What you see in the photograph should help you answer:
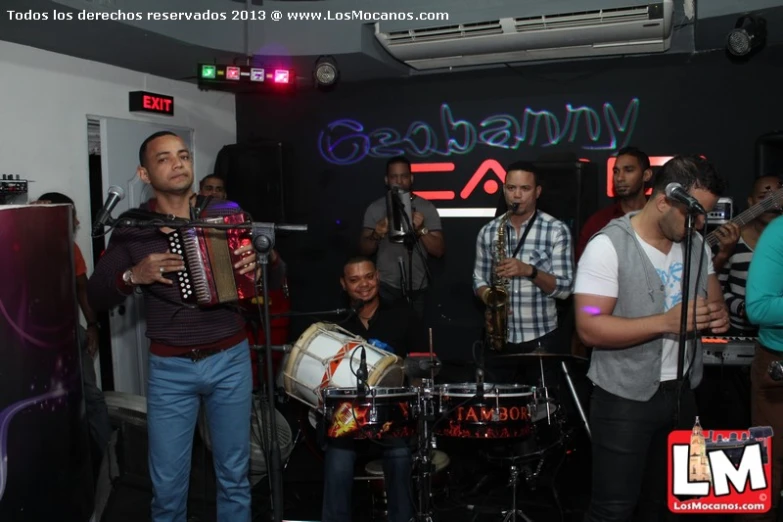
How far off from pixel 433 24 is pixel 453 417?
3258mm

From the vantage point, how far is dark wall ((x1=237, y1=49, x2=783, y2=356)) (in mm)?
5988

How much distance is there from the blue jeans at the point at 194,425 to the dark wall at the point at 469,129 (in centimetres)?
377

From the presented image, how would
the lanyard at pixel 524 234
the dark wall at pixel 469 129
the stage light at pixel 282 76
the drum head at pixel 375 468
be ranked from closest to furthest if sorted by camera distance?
the drum head at pixel 375 468
the lanyard at pixel 524 234
the stage light at pixel 282 76
the dark wall at pixel 469 129

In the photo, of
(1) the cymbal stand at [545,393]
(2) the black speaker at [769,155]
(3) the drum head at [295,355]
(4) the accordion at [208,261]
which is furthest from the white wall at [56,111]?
(2) the black speaker at [769,155]

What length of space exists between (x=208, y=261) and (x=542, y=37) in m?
3.47

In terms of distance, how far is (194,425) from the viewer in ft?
10.6

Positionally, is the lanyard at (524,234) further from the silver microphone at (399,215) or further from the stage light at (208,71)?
the stage light at (208,71)

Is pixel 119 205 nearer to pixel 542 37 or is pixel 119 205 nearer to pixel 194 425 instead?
pixel 194 425

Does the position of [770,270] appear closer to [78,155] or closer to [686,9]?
[686,9]

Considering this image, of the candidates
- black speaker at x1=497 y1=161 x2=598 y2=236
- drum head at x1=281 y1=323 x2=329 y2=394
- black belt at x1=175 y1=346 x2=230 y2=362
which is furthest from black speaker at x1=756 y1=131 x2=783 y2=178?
black belt at x1=175 y1=346 x2=230 y2=362

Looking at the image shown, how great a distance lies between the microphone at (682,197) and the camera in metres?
2.46

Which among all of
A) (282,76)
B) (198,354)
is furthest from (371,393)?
(282,76)

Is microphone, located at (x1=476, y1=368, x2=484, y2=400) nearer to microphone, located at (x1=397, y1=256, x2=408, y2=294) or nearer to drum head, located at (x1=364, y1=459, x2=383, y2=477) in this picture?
drum head, located at (x1=364, y1=459, x2=383, y2=477)

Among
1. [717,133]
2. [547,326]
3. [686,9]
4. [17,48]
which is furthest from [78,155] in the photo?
[717,133]
